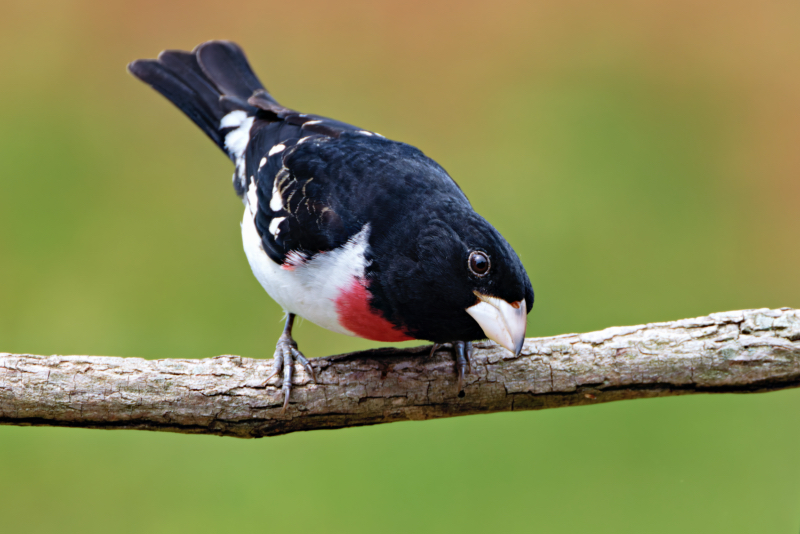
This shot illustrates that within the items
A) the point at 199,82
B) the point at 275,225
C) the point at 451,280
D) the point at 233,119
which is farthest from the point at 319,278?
the point at 199,82

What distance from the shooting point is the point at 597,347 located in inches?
78.5

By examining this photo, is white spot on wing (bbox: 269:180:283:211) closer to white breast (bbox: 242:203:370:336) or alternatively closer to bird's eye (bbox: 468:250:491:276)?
white breast (bbox: 242:203:370:336)

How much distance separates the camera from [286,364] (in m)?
1.95

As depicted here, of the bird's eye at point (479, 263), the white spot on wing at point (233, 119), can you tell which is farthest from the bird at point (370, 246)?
the white spot on wing at point (233, 119)

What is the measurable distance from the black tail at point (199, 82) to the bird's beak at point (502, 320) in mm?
1488

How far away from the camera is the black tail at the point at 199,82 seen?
2.70m

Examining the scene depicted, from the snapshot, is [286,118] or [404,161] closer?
[404,161]

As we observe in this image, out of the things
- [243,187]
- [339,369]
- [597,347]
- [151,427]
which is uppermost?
[243,187]

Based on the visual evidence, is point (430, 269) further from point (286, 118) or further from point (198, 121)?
point (198, 121)

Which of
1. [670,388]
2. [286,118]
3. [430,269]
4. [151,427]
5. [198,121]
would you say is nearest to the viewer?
[430,269]

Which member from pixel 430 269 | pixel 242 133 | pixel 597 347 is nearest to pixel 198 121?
pixel 242 133

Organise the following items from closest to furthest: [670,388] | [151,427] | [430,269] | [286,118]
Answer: [430,269]
[151,427]
[670,388]
[286,118]

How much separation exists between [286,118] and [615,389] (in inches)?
57.9

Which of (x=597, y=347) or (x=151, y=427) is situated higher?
(x=597, y=347)
